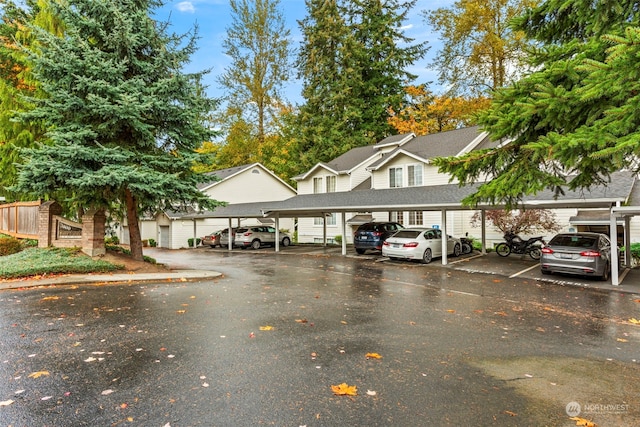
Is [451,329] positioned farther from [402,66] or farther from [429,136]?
[402,66]

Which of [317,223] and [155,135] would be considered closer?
[155,135]

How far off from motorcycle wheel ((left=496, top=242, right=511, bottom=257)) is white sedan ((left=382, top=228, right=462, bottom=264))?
315cm

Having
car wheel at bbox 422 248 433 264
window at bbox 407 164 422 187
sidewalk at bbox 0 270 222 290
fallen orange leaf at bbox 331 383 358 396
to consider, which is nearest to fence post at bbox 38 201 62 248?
sidewalk at bbox 0 270 222 290

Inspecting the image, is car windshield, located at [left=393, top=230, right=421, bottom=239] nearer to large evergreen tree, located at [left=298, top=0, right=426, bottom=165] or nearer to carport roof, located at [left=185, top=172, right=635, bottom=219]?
carport roof, located at [left=185, top=172, right=635, bottom=219]

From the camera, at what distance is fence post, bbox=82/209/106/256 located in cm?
1287

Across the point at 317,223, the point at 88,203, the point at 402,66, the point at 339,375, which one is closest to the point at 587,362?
the point at 339,375

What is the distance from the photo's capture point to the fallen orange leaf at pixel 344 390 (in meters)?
3.77

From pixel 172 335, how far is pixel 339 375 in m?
2.86

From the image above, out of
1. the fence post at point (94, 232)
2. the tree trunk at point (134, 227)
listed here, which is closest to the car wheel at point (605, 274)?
the tree trunk at point (134, 227)

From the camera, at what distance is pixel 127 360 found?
466 centimetres

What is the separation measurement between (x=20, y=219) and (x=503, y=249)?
2217 cm

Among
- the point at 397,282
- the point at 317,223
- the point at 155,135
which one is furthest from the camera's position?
the point at 317,223

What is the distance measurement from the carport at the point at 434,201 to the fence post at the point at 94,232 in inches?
396

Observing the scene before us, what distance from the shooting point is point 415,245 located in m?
16.0
